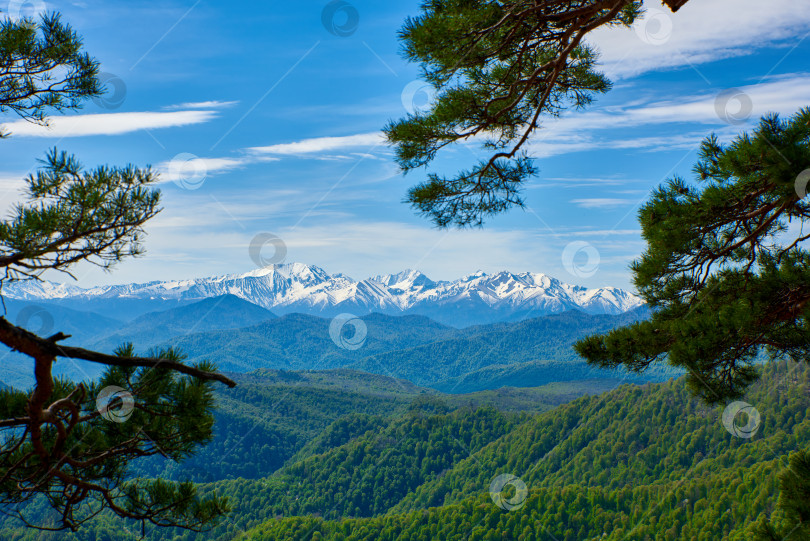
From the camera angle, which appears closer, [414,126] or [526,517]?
[414,126]

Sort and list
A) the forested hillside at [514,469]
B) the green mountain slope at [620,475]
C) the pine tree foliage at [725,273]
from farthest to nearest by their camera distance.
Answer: the forested hillside at [514,469], the green mountain slope at [620,475], the pine tree foliage at [725,273]

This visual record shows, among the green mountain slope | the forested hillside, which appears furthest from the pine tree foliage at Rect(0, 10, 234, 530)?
the green mountain slope

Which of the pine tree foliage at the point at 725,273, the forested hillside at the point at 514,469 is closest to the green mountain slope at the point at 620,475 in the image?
the forested hillside at the point at 514,469

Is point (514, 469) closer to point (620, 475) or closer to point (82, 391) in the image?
point (620, 475)

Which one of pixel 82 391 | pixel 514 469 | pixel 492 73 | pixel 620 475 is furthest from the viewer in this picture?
pixel 514 469

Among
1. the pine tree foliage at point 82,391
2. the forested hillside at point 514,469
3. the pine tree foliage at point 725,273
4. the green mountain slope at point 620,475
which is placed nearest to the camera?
the pine tree foliage at point 82,391

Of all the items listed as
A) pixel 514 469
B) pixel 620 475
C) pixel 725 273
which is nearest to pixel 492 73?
pixel 725 273

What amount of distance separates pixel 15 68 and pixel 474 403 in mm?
191455

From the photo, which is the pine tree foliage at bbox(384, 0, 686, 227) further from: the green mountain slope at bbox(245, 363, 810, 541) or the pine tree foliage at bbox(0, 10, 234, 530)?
the green mountain slope at bbox(245, 363, 810, 541)

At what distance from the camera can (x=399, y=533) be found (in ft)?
274

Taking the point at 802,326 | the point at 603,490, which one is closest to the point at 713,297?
the point at 802,326

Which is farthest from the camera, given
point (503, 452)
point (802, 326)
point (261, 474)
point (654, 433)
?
point (261, 474)

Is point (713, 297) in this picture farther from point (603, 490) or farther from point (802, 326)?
point (603, 490)

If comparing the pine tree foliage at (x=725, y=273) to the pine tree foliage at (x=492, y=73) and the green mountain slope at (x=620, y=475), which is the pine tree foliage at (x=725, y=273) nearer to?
the pine tree foliage at (x=492, y=73)
